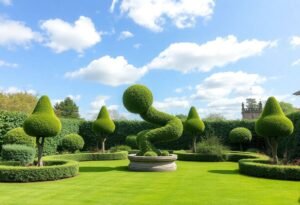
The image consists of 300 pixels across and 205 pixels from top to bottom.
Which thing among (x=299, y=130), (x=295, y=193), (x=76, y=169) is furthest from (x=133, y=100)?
(x=299, y=130)

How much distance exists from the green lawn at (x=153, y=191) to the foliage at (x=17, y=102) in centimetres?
2828

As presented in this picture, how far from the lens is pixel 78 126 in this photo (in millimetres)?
27172

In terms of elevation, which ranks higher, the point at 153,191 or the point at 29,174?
the point at 29,174

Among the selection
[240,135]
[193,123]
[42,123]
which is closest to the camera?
[42,123]

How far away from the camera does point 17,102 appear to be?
126ft

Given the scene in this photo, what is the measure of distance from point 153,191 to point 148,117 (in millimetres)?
6130

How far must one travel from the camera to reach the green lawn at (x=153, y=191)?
25.1 ft

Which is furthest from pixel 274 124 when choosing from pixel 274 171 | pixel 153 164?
pixel 153 164

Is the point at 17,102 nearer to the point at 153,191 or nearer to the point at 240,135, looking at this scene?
the point at 240,135

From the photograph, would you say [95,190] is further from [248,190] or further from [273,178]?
[273,178]

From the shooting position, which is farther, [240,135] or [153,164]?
[240,135]

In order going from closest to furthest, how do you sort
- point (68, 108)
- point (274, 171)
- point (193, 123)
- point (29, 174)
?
point (29, 174)
point (274, 171)
point (193, 123)
point (68, 108)

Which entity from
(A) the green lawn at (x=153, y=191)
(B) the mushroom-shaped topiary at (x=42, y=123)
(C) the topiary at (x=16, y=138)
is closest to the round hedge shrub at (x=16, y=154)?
(C) the topiary at (x=16, y=138)

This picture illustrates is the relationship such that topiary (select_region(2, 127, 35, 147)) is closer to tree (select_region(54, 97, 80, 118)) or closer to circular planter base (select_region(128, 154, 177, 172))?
circular planter base (select_region(128, 154, 177, 172))
